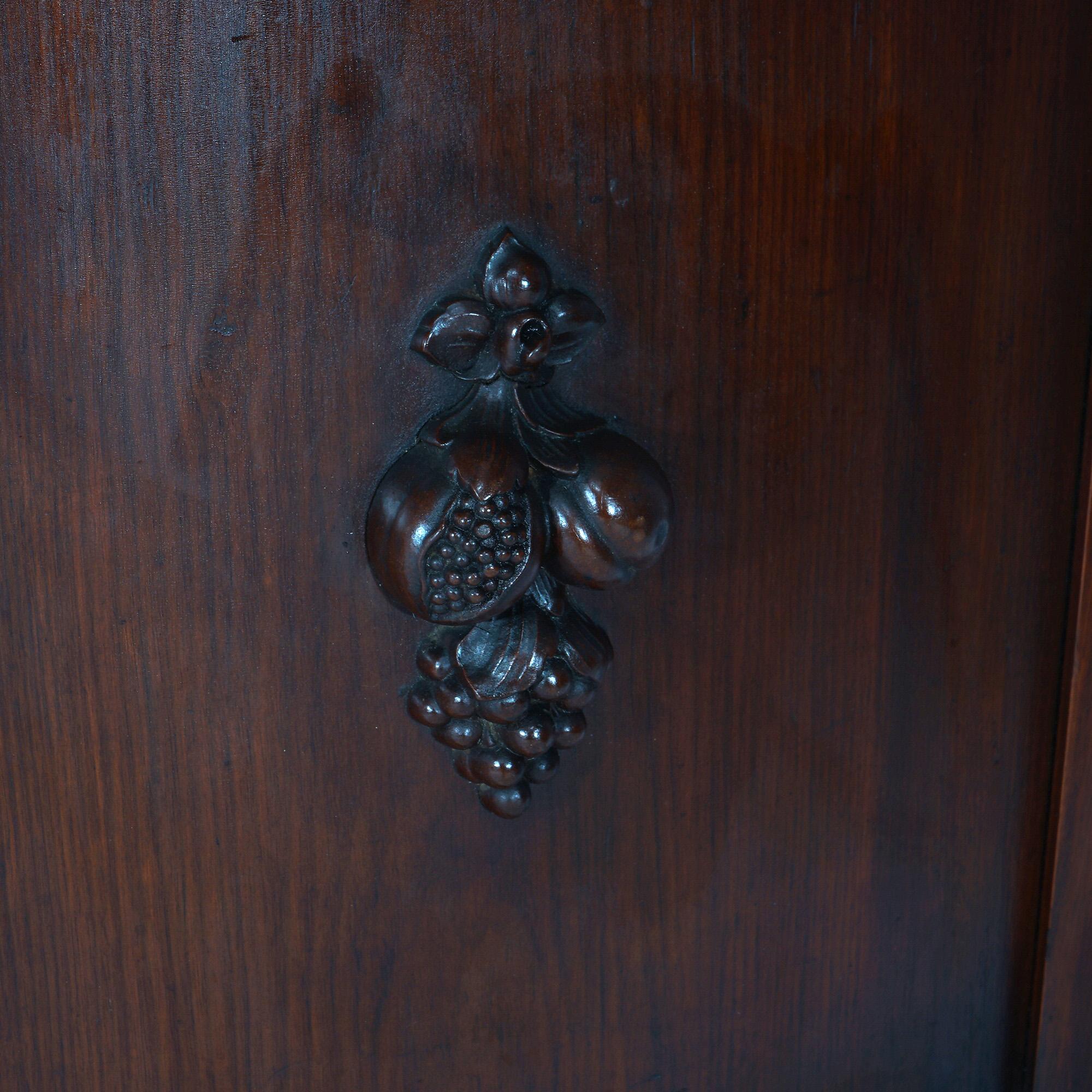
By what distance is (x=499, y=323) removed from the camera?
0.38m

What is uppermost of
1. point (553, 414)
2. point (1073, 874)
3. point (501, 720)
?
point (553, 414)

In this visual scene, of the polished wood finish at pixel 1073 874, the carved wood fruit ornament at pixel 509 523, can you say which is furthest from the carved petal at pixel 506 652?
the polished wood finish at pixel 1073 874

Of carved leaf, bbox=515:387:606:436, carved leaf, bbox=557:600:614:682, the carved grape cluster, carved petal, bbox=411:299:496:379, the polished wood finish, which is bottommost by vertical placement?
the polished wood finish

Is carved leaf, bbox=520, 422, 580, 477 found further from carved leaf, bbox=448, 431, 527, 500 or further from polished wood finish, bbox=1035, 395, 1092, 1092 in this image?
polished wood finish, bbox=1035, 395, 1092, 1092

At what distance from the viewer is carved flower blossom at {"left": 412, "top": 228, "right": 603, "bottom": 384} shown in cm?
38

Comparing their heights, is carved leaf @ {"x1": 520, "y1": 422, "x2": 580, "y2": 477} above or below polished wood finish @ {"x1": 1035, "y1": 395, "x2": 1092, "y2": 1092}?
above

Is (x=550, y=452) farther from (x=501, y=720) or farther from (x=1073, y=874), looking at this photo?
(x=1073, y=874)

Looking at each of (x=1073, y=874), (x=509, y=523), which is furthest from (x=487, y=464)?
(x=1073, y=874)

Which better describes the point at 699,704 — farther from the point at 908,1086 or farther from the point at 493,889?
the point at 908,1086

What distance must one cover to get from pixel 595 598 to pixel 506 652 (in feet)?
0.15

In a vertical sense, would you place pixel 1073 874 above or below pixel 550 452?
below

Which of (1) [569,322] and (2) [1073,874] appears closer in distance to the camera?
(1) [569,322]

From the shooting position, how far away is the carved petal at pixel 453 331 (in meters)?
0.38

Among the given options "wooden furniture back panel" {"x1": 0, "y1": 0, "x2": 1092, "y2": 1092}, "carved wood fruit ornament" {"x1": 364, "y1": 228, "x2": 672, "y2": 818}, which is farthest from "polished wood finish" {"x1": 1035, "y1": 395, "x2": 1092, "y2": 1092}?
"carved wood fruit ornament" {"x1": 364, "y1": 228, "x2": 672, "y2": 818}
